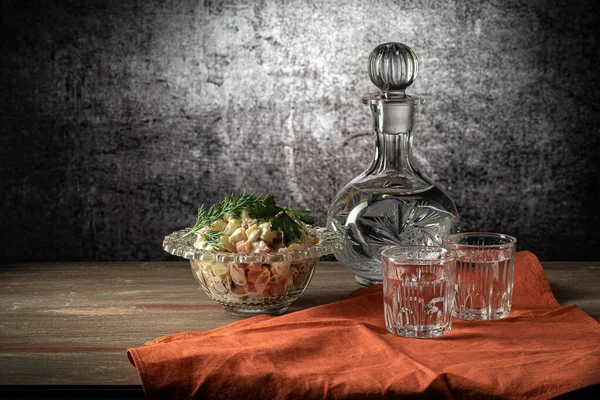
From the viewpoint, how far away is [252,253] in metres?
0.95

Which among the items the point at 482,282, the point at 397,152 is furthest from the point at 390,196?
the point at 482,282

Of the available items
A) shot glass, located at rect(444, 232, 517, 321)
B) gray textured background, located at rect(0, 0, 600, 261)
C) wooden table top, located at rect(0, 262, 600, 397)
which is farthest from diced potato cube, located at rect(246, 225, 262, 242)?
gray textured background, located at rect(0, 0, 600, 261)

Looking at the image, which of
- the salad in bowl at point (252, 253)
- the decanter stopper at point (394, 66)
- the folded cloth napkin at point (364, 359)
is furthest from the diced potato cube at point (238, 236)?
the decanter stopper at point (394, 66)

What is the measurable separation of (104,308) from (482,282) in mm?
509

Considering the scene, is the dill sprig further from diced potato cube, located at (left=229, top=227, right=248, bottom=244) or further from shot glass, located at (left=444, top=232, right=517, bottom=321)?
shot glass, located at (left=444, top=232, right=517, bottom=321)

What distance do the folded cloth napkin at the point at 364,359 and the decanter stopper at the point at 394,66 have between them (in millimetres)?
368

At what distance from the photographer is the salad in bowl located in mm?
960

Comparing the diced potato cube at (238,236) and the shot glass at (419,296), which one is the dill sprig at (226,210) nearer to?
the diced potato cube at (238,236)

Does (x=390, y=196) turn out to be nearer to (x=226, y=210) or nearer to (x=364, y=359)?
(x=226, y=210)

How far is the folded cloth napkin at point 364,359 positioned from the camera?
739 mm

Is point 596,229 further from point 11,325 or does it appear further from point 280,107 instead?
point 11,325

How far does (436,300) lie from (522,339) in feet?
0.35

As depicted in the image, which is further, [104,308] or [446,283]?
[104,308]

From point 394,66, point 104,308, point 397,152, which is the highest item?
point 394,66
